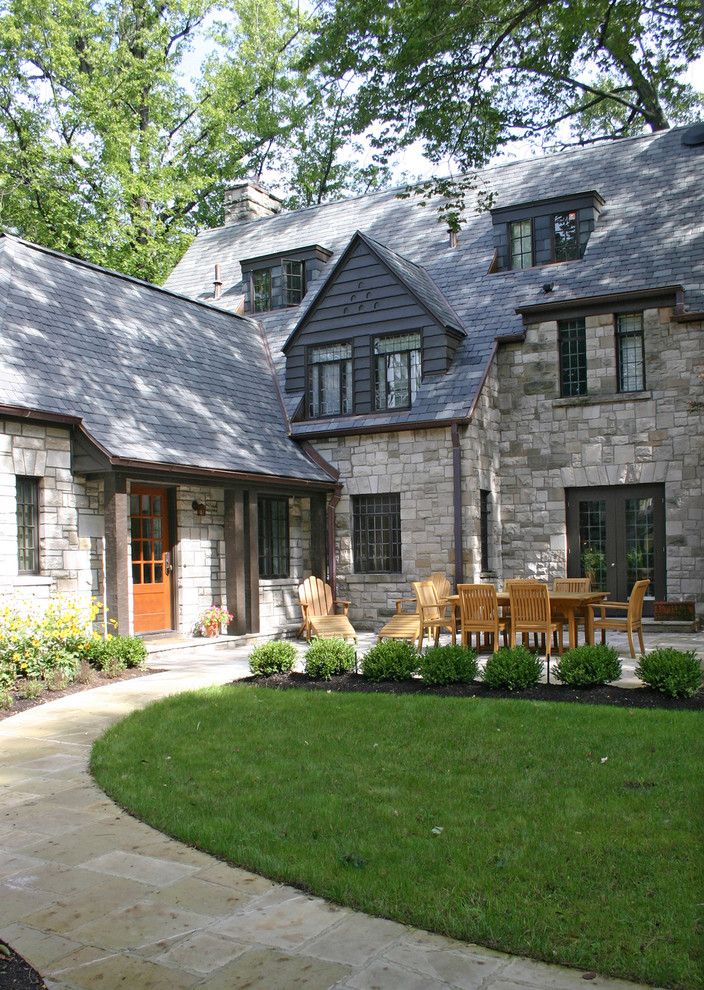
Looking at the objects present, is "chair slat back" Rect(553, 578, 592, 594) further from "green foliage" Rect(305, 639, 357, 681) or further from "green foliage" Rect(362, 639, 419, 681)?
"green foliage" Rect(305, 639, 357, 681)

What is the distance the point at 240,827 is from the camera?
191 inches

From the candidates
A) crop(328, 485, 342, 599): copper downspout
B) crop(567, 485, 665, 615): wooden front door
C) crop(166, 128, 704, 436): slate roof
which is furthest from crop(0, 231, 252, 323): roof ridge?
crop(567, 485, 665, 615): wooden front door

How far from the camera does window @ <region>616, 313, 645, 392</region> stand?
1541 cm

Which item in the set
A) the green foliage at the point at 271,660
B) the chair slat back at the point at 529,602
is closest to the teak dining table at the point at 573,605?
the chair slat back at the point at 529,602

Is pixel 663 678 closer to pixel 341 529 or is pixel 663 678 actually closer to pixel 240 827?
pixel 240 827

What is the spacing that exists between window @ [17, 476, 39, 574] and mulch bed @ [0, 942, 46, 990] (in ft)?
28.6

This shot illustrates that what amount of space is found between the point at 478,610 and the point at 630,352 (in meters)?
6.88

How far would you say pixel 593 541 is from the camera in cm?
1559

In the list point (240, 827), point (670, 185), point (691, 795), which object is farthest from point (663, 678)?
point (670, 185)

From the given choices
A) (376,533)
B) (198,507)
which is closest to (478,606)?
(198,507)

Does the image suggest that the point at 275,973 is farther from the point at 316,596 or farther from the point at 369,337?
the point at 369,337

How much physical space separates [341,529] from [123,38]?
20045 mm

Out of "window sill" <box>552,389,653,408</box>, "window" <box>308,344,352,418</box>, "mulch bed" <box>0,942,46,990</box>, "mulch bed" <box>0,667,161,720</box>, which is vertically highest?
"window" <box>308,344,352,418</box>

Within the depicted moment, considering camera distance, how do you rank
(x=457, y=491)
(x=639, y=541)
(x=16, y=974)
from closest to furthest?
(x=16, y=974)
(x=457, y=491)
(x=639, y=541)
